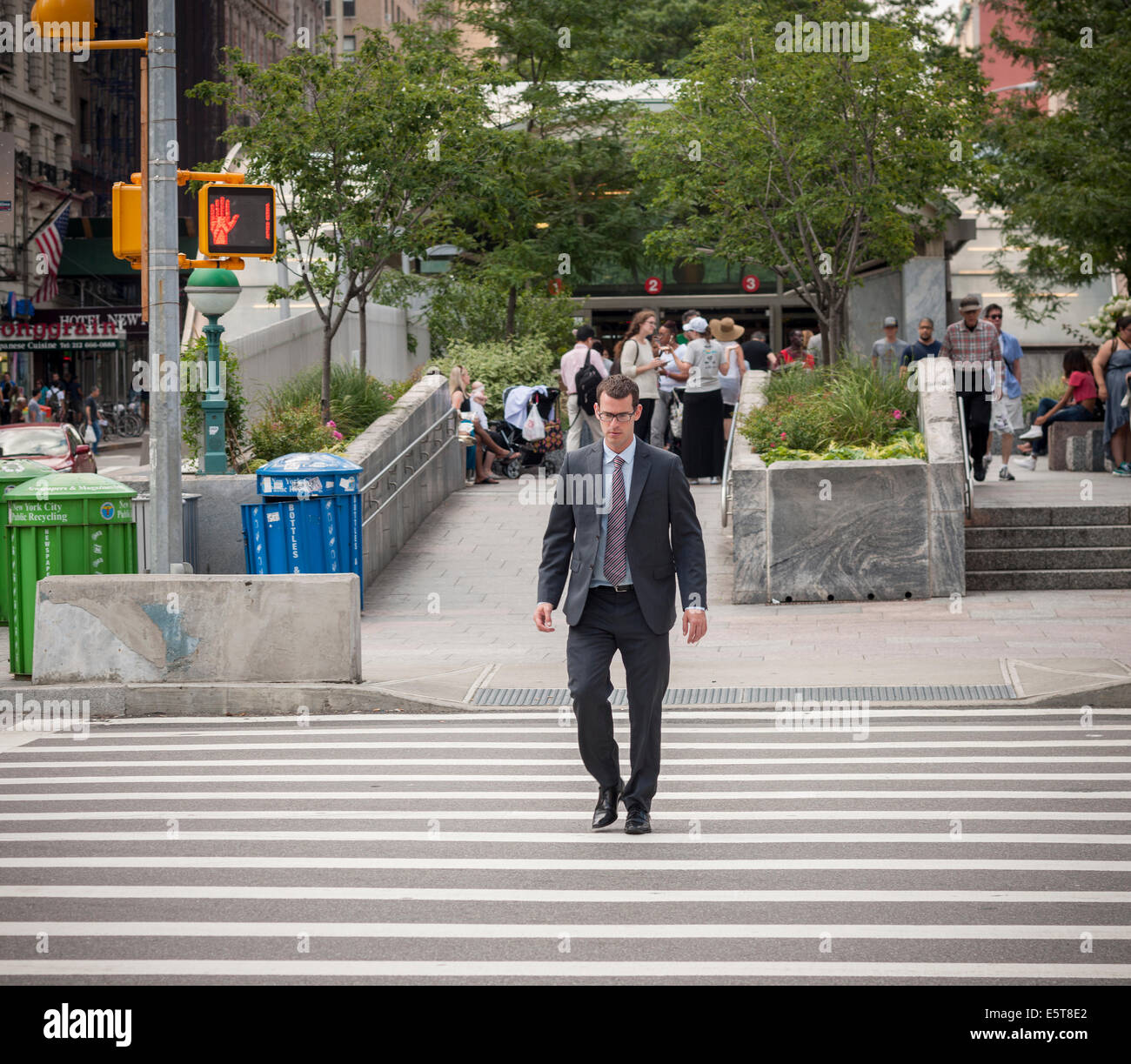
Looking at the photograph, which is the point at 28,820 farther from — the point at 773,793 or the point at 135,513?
the point at 135,513

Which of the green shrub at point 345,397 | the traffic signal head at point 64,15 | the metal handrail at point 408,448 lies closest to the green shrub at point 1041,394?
the metal handrail at point 408,448

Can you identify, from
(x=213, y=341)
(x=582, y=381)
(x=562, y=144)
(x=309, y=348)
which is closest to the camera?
(x=213, y=341)

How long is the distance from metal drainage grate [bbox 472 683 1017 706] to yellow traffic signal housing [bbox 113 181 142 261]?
445 cm

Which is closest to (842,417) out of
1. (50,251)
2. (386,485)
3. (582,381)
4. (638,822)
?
(582,381)

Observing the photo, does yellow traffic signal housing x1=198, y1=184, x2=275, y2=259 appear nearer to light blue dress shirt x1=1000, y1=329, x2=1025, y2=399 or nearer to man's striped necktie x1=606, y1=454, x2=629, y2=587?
man's striped necktie x1=606, y1=454, x2=629, y2=587

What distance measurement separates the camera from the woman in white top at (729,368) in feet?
69.4

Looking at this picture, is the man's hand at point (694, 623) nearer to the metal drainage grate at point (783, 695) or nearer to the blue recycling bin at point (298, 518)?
the metal drainage grate at point (783, 695)

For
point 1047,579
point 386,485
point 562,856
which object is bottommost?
point 562,856

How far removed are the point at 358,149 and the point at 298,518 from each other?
23.1ft

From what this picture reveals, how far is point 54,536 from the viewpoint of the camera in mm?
11430

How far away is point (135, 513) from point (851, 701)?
683 cm

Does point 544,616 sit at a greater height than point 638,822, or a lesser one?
greater

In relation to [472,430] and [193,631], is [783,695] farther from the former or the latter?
[472,430]

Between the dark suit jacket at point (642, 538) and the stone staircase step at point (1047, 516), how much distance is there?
28.2ft
